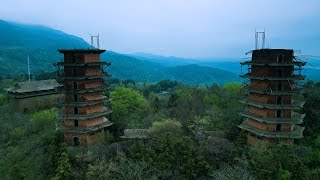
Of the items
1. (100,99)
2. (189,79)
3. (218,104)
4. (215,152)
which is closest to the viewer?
(215,152)

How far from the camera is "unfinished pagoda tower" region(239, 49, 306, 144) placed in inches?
1105

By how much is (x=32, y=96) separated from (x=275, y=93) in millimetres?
48960

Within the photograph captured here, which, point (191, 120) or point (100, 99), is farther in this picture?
point (191, 120)

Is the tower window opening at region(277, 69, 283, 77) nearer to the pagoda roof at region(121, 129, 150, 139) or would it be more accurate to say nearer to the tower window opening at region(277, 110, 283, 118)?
the tower window opening at region(277, 110, 283, 118)

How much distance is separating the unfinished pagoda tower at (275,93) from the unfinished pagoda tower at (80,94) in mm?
15521

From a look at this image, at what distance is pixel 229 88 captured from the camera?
6003 cm

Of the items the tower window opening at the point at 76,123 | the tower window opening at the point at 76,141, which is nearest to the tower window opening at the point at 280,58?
the tower window opening at the point at 76,123

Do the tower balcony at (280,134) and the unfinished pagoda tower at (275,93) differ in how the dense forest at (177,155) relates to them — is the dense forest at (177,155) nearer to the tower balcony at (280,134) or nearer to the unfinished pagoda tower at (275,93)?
the tower balcony at (280,134)

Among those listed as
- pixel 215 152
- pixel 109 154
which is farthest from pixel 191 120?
pixel 109 154

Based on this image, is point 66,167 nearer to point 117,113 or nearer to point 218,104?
point 117,113

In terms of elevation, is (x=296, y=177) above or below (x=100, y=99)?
below

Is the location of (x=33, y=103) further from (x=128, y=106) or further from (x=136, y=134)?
(x=136, y=134)

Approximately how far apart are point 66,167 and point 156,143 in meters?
8.37

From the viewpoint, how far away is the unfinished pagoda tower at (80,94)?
30422 millimetres
